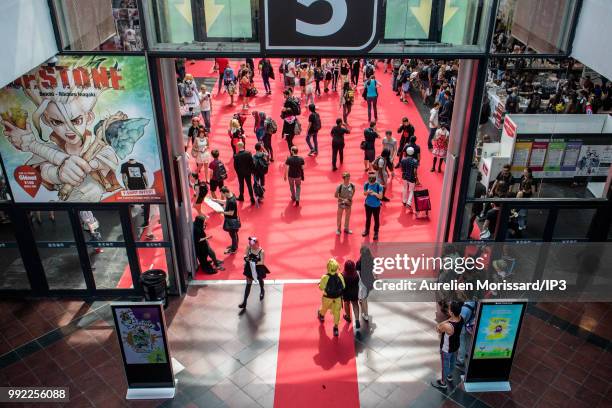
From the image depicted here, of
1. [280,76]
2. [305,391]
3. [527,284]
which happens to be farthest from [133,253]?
[280,76]

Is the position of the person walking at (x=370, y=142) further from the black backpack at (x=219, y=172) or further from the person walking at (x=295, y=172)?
the black backpack at (x=219, y=172)

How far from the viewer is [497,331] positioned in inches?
324

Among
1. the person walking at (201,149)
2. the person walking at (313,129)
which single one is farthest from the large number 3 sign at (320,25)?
the person walking at (313,129)

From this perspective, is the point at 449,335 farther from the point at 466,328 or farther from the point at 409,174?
the point at 409,174

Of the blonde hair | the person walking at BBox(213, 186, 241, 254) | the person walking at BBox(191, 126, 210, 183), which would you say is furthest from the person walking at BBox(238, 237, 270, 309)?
the person walking at BBox(191, 126, 210, 183)

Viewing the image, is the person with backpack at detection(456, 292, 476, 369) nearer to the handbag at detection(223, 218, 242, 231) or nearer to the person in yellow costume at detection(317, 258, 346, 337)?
the person in yellow costume at detection(317, 258, 346, 337)

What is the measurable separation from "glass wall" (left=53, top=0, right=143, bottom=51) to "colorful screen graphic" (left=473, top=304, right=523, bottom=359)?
21.3ft

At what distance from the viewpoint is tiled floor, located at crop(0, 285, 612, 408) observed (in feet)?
28.4

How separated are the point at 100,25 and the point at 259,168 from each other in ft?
18.6

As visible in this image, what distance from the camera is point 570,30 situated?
8.49 meters

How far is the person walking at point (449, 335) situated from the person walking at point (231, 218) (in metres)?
4.96

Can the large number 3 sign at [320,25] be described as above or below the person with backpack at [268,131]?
above

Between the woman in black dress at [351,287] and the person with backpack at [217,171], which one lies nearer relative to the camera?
the woman in black dress at [351,287]

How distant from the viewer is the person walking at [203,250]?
1100cm
